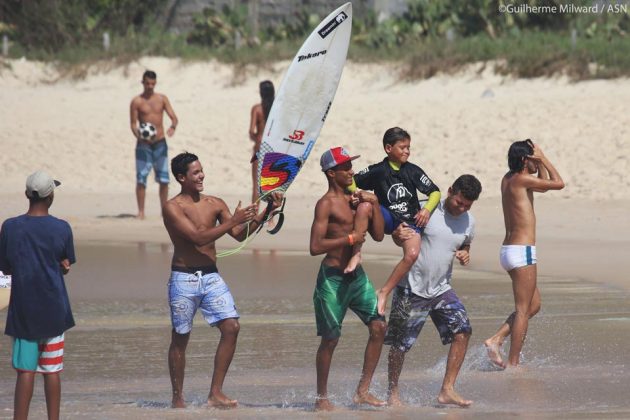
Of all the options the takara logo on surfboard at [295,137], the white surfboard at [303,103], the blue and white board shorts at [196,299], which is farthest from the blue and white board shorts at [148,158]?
the blue and white board shorts at [196,299]

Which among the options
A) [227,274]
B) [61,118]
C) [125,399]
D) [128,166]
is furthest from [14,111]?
[125,399]

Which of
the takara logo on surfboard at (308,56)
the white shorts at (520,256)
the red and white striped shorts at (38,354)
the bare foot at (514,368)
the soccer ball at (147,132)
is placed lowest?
the bare foot at (514,368)

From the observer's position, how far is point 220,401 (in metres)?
7.60

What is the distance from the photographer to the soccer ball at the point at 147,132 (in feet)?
55.0

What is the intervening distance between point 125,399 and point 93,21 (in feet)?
77.6

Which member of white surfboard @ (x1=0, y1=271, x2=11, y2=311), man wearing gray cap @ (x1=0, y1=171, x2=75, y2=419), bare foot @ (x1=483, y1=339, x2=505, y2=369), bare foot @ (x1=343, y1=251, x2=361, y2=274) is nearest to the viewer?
man wearing gray cap @ (x1=0, y1=171, x2=75, y2=419)

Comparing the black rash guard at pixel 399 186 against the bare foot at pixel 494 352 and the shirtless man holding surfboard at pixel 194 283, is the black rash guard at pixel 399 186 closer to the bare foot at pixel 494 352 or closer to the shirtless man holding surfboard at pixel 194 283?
the shirtless man holding surfboard at pixel 194 283

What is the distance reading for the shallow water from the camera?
7.65 m

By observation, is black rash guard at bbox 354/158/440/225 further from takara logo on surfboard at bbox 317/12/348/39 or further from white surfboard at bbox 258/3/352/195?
takara logo on surfboard at bbox 317/12/348/39

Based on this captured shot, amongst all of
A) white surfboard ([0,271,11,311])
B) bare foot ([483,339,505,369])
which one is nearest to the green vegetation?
bare foot ([483,339,505,369])

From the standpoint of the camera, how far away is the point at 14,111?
2536 centimetres

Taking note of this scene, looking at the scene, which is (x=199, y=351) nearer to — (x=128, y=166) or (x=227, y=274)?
(x=227, y=274)

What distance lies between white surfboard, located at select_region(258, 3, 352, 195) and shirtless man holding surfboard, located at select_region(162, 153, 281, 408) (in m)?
0.85

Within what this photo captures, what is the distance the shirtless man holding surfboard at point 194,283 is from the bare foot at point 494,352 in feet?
6.13
